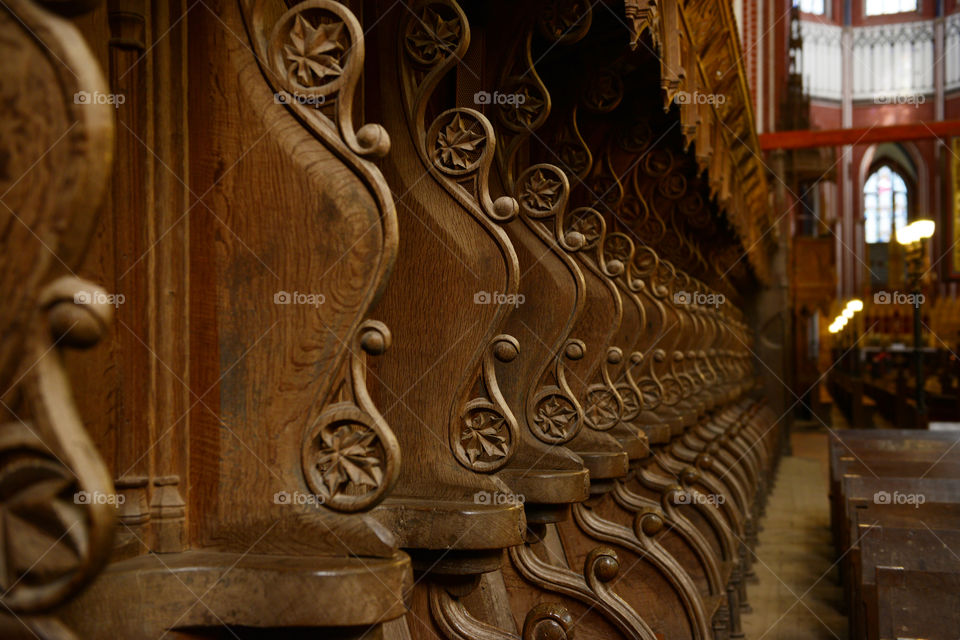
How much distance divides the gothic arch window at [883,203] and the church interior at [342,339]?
88.6ft

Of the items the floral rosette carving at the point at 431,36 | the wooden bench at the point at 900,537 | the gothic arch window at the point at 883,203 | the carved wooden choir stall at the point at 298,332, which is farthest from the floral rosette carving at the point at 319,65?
the gothic arch window at the point at 883,203

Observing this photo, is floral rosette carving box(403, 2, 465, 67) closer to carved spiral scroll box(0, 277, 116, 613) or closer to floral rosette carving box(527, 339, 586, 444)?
floral rosette carving box(527, 339, 586, 444)

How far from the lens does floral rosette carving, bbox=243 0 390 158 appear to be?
4.74 ft

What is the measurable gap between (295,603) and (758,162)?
7.30 metres

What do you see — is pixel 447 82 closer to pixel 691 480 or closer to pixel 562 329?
pixel 562 329

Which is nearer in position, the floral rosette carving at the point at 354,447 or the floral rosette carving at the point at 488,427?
the floral rosette carving at the point at 354,447

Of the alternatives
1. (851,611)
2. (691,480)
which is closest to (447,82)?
(691,480)

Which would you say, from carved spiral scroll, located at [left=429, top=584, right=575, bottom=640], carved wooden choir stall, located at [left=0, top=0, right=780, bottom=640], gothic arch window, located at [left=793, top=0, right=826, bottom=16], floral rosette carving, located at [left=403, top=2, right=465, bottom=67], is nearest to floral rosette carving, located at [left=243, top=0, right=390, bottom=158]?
carved wooden choir stall, located at [left=0, top=0, right=780, bottom=640]

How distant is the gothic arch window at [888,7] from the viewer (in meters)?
30.7

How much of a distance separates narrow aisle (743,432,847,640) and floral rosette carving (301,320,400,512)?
3.63 metres

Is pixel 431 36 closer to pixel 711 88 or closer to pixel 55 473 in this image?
pixel 55 473

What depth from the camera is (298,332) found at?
148cm

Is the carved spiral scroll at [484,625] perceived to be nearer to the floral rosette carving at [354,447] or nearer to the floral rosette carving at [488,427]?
the floral rosette carving at [488,427]

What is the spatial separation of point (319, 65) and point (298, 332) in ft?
1.21
